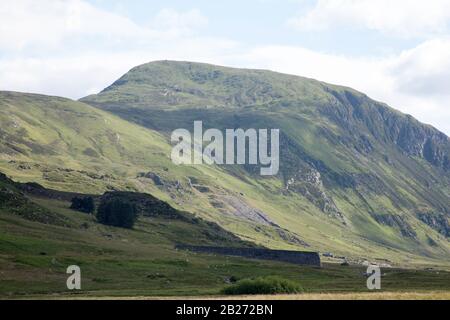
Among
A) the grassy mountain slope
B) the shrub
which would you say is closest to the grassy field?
the grassy mountain slope

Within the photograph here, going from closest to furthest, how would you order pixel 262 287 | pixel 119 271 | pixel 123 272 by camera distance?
pixel 262 287 → pixel 123 272 → pixel 119 271

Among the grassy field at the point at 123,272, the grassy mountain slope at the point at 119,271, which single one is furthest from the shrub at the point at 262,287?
the grassy mountain slope at the point at 119,271

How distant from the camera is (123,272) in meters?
141

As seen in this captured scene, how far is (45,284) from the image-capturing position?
116 meters

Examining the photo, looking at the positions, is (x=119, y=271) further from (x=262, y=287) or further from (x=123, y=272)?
(x=262, y=287)

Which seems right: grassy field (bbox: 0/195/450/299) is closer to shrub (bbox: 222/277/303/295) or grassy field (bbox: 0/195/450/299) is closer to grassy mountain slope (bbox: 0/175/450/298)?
grassy mountain slope (bbox: 0/175/450/298)

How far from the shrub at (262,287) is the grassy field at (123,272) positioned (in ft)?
7.47

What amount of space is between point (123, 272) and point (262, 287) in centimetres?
4530

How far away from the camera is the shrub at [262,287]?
10038cm

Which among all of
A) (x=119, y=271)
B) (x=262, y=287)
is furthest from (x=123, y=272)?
(x=262, y=287)
